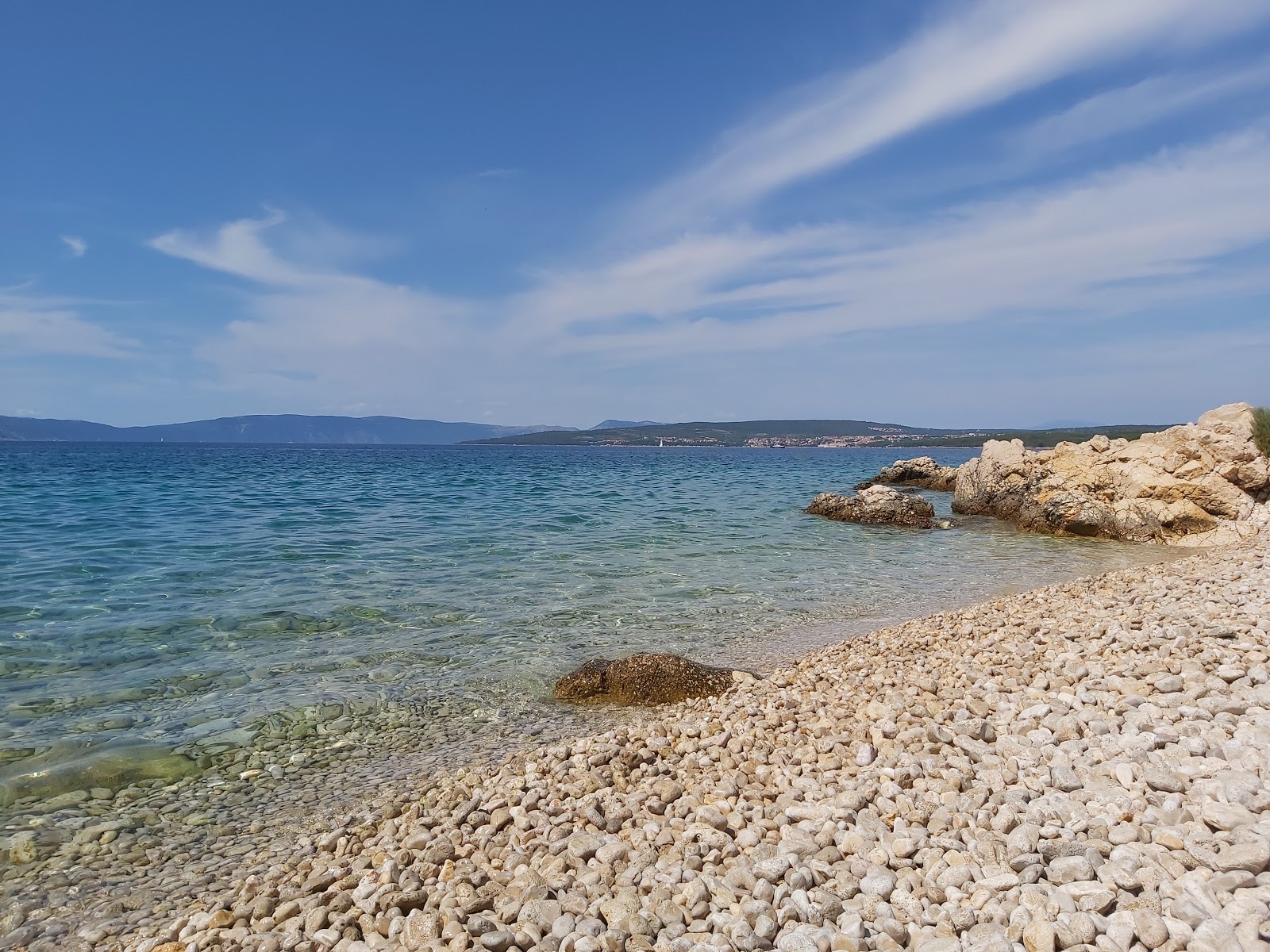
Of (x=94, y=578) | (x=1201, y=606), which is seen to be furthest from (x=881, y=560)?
(x=94, y=578)

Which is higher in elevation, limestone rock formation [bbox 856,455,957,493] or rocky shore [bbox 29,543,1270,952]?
rocky shore [bbox 29,543,1270,952]

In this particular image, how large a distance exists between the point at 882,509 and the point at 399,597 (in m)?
17.1

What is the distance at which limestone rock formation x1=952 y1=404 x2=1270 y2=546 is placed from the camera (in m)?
19.7

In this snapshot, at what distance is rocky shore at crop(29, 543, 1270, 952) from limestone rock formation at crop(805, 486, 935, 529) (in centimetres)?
1723

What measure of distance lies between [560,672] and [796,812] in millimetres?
4927

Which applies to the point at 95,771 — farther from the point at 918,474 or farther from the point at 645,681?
the point at 918,474

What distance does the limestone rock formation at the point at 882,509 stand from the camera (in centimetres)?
2394

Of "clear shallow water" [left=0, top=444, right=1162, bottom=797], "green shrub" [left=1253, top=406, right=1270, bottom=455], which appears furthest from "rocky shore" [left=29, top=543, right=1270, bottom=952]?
"green shrub" [left=1253, top=406, right=1270, bottom=455]

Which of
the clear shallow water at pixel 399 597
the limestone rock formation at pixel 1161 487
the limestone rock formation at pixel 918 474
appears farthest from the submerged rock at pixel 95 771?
the limestone rock formation at pixel 918 474

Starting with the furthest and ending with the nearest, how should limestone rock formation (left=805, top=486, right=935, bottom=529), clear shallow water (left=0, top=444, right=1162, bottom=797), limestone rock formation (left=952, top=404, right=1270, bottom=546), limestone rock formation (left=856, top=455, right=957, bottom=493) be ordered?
limestone rock formation (left=856, top=455, right=957, bottom=493) < limestone rock formation (left=805, top=486, right=935, bottom=529) < limestone rock formation (left=952, top=404, right=1270, bottom=546) < clear shallow water (left=0, top=444, right=1162, bottom=797)

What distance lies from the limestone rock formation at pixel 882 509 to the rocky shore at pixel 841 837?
17.2 metres

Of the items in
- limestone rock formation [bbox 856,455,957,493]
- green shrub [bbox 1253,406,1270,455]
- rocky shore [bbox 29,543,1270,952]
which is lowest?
limestone rock formation [bbox 856,455,957,493]

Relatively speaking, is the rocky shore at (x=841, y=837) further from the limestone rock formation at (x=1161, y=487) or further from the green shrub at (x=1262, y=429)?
the green shrub at (x=1262, y=429)

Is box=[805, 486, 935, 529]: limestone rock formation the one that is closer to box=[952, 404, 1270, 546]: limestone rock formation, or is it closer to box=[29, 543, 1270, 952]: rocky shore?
box=[952, 404, 1270, 546]: limestone rock formation
